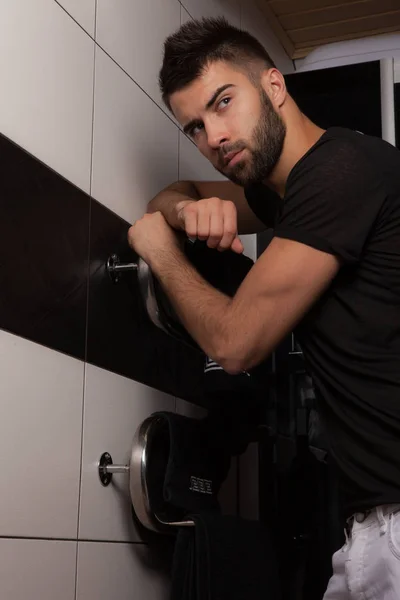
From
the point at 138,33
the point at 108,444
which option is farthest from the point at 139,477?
the point at 138,33

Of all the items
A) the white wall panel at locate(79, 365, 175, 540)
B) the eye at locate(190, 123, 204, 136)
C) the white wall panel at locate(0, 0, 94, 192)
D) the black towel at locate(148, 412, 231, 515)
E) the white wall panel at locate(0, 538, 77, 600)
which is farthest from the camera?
the eye at locate(190, 123, 204, 136)

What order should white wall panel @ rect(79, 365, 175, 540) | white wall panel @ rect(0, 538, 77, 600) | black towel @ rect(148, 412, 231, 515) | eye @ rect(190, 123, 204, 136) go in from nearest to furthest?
white wall panel @ rect(0, 538, 77, 600)
white wall panel @ rect(79, 365, 175, 540)
black towel @ rect(148, 412, 231, 515)
eye @ rect(190, 123, 204, 136)

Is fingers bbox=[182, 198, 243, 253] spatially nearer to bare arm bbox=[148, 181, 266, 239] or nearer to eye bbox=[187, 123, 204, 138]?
bare arm bbox=[148, 181, 266, 239]

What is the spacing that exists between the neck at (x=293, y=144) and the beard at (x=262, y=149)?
0.04 ft

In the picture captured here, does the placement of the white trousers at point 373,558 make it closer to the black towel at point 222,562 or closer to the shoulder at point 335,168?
the black towel at point 222,562

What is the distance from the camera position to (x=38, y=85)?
1291mm

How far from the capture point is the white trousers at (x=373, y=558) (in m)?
1.22

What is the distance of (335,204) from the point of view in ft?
4.07

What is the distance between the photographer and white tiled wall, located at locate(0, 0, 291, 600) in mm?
Answer: 1148

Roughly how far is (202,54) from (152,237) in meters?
0.40

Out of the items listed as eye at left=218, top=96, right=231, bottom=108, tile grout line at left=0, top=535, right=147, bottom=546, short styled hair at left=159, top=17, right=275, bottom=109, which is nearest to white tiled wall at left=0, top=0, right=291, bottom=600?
tile grout line at left=0, top=535, right=147, bottom=546

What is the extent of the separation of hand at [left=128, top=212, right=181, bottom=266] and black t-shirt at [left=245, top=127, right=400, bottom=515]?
25 centimetres

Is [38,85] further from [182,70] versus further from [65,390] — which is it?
[65,390]

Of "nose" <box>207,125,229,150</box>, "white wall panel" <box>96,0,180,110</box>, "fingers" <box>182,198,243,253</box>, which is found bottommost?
"fingers" <box>182,198,243,253</box>
